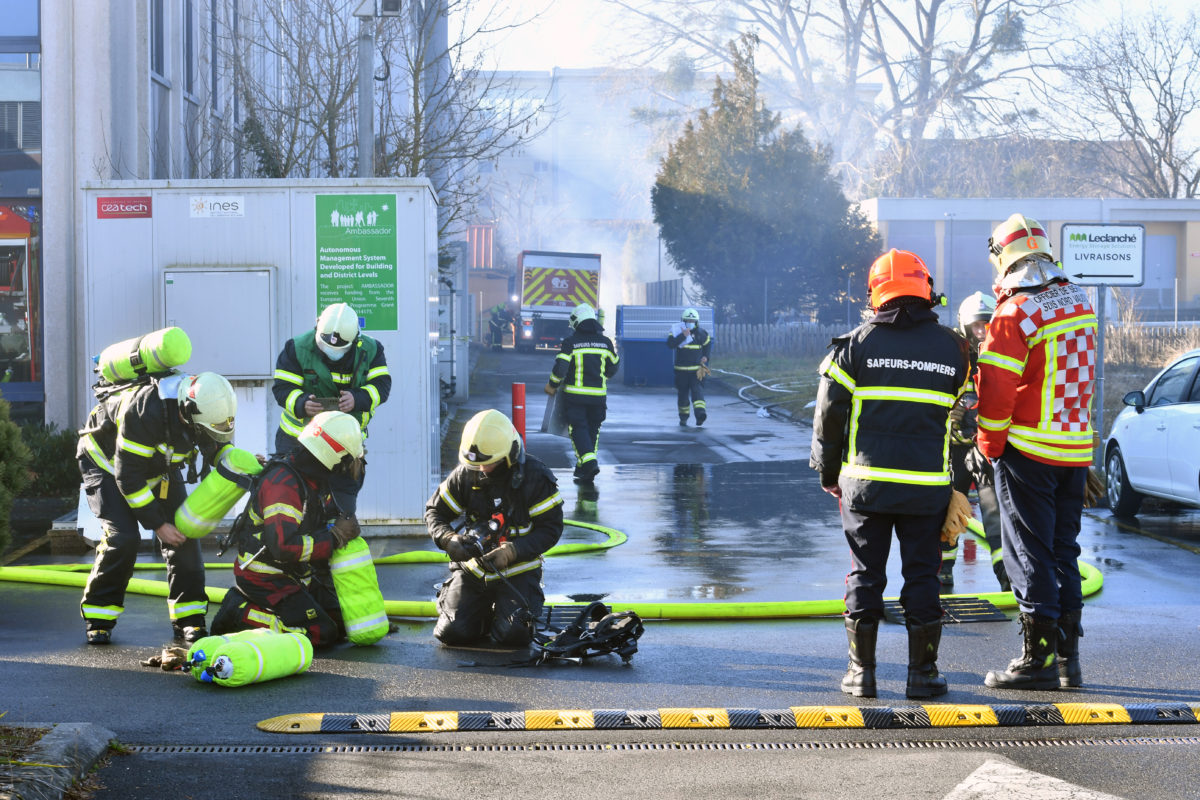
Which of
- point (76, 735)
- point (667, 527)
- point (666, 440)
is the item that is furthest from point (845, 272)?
point (76, 735)

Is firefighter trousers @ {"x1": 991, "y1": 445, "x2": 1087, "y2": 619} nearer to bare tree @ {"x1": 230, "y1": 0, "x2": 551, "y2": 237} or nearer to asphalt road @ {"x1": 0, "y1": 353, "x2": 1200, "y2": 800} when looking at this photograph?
asphalt road @ {"x1": 0, "y1": 353, "x2": 1200, "y2": 800}

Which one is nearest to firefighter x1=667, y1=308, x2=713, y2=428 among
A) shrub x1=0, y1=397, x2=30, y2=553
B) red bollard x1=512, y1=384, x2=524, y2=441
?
red bollard x1=512, y1=384, x2=524, y2=441

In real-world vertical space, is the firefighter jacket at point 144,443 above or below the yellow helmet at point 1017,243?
below

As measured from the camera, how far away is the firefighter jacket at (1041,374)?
19.3 feet

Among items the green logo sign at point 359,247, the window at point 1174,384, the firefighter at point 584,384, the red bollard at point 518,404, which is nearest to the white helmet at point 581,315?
the firefighter at point 584,384

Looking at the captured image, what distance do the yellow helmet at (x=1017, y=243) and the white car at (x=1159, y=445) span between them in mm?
4921

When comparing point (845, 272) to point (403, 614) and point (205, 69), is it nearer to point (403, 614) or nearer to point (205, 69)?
point (205, 69)

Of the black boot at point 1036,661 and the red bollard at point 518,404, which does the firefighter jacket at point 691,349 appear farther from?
the black boot at point 1036,661

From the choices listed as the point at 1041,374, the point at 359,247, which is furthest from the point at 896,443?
Result: the point at 359,247

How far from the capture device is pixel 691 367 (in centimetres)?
2030

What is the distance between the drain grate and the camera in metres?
5.00

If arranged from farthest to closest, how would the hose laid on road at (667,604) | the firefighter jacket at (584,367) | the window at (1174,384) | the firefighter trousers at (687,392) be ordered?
the firefighter trousers at (687,392) < the firefighter jacket at (584,367) < the window at (1174,384) < the hose laid on road at (667,604)

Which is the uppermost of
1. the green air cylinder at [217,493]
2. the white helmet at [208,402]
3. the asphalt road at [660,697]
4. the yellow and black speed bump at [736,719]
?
the white helmet at [208,402]

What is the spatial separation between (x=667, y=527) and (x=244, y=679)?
5.37m
